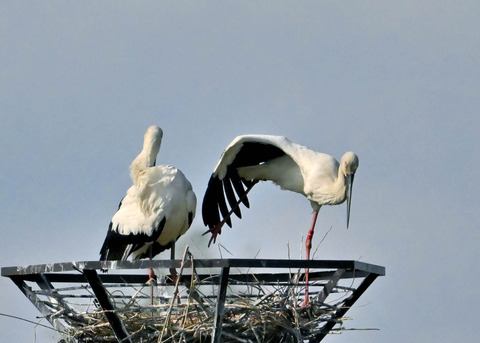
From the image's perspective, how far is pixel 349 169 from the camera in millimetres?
9422

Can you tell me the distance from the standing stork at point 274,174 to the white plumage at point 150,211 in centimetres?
82

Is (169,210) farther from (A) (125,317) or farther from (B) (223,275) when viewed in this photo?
(B) (223,275)

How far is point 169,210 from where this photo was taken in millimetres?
8797

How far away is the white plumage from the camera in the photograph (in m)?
8.77

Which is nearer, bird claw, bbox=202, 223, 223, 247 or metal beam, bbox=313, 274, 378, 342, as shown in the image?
metal beam, bbox=313, 274, 378, 342

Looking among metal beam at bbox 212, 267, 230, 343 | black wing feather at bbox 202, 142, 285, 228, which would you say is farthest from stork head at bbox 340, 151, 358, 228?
metal beam at bbox 212, 267, 230, 343

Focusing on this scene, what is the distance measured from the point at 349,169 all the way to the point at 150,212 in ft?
5.20

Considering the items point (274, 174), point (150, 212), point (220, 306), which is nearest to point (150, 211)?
point (150, 212)

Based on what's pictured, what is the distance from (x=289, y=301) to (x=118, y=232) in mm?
1887

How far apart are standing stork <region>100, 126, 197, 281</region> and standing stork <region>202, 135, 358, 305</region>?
818mm

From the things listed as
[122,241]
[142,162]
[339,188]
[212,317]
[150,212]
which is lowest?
[212,317]

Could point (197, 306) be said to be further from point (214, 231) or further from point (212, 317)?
point (214, 231)

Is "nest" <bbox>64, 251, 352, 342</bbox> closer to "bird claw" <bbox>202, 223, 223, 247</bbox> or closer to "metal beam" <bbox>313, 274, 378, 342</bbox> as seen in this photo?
"metal beam" <bbox>313, 274, 378, 342</bbox>

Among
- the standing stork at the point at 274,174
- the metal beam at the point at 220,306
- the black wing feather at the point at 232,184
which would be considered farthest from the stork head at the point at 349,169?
the metal beam at the point at 220,306
